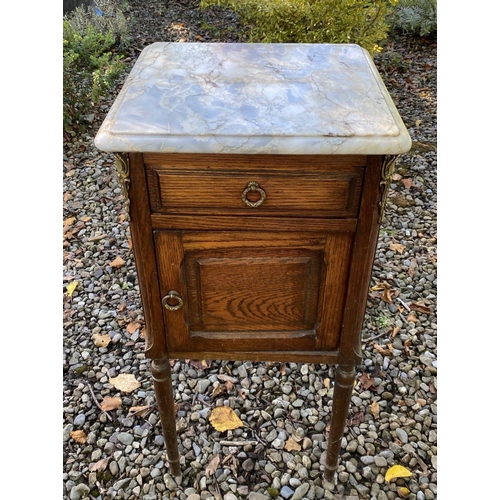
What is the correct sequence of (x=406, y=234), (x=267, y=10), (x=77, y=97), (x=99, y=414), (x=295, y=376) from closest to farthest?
(x=99, y=414) < (x=295, y=376) < (x=406, y=234) < (x=267, y=10) < (x=77, y=97)

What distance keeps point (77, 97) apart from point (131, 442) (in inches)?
101

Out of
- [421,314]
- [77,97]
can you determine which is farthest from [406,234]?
[77,97]

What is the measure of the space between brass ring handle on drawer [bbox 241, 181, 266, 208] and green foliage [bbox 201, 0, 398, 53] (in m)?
2.30

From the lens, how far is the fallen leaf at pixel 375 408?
80.1 inches

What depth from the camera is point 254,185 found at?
115 cm

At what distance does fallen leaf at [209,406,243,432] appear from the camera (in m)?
1.97

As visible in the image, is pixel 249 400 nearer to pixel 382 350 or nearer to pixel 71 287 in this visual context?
pixel 382 350

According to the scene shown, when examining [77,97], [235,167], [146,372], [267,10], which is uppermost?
[235,167]

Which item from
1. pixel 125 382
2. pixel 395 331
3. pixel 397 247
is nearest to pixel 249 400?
pixel 125 382

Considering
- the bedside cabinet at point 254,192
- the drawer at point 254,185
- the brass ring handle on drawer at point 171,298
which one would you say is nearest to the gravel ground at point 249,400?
the bedside cabinet at point 254,192

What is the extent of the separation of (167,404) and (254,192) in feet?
2.66

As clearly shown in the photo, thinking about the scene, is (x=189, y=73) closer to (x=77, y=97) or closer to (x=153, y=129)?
(x=153, y=129)

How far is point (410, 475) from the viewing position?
72.0 inches

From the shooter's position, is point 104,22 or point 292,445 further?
point 104,22
